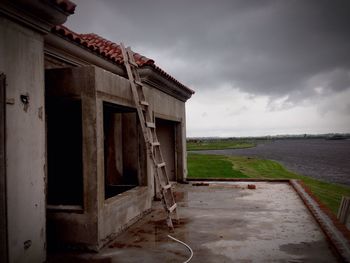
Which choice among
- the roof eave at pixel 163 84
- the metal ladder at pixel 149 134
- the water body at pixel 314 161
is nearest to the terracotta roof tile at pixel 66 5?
the metal ladder at pixel 149 134

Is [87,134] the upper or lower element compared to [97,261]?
upper

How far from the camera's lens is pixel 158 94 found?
1056 centimetres

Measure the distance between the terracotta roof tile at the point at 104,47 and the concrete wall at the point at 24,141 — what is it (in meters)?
1.02

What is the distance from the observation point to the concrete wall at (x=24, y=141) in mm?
4254

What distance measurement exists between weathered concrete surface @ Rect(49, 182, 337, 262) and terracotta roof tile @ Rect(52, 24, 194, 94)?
3.88 meters

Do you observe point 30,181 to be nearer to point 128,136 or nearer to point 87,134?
point 87,134

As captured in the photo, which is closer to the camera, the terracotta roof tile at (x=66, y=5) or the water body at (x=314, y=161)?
the terracotta roof tile at (x=66, y=5)

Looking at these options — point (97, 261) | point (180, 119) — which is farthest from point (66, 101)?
point (180, 119)

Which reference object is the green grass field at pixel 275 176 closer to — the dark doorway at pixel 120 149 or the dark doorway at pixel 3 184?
the dark doorway at pixel 120 149

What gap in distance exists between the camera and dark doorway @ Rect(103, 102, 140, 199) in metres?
8.56

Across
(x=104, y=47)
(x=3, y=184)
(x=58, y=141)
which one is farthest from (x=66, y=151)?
(x=104, y=47)

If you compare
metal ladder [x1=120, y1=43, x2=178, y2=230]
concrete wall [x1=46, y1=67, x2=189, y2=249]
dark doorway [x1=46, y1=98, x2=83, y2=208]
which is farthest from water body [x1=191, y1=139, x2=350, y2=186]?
concrete wall [x1=46, y1=67, x2=189, y2=249]

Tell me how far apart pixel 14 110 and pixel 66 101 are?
142cm

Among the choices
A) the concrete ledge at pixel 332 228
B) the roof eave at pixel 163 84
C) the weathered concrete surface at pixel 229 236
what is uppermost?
the roof eave at pixel 163 84
